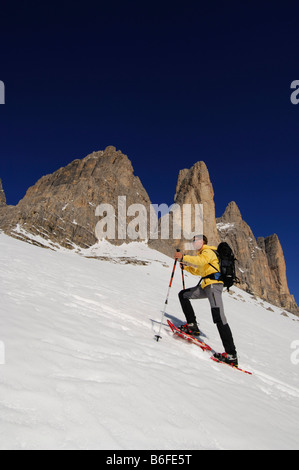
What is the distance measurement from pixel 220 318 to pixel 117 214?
95.8 metres

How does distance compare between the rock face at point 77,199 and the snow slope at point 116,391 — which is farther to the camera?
the rock face at point 77,199

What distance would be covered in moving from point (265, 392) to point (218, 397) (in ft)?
6.03

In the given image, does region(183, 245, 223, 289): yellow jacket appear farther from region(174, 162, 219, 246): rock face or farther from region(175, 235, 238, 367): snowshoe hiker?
region(174, 162, 219, 246): rock face

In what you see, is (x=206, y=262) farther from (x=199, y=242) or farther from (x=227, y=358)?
(x=227, y=358)

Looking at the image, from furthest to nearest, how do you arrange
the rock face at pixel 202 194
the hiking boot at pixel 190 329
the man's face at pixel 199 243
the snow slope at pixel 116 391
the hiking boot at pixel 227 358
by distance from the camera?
the rock face at pixel 202 194 < the hiking boot at pixel 190 329 < the man's face at pixel 199 243 < the hiking boot at pixel 227 358 < the snow slope at pixel 116 391

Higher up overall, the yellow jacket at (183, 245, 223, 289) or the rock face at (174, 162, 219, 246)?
the rock face at (174, 162, 219, 246)

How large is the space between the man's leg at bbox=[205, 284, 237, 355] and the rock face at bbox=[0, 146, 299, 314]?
6065 cm

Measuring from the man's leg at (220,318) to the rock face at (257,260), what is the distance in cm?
11136

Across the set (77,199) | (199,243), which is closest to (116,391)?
(199,243)

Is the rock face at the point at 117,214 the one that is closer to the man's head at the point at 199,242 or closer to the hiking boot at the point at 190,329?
the hiking boot at the point at 190,329

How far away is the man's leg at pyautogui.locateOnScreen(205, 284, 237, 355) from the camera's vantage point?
546 centimetres

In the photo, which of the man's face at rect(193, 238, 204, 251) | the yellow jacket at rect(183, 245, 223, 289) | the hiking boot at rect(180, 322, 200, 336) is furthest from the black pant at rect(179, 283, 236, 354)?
the man's face at rect(193, 238, 204, 251)

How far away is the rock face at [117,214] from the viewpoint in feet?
236

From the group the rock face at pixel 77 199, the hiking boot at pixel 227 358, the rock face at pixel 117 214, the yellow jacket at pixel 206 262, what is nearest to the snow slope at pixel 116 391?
the hiking boot at pixel 227 358
